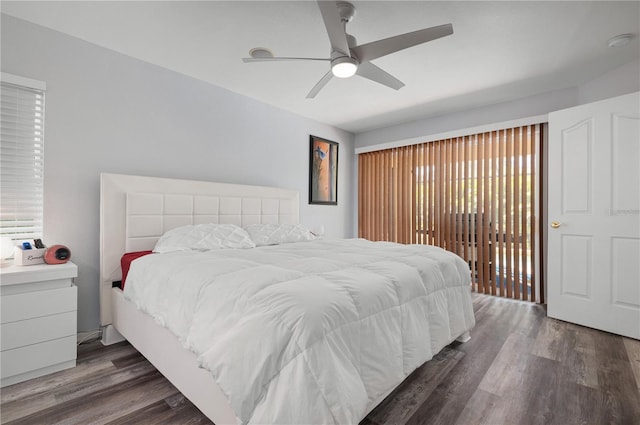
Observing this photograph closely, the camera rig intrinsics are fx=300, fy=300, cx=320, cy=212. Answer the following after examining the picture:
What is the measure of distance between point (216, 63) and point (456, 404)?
3.17 m

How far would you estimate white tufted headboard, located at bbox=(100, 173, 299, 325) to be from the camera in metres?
2.43

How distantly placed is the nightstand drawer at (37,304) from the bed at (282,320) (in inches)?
12.8

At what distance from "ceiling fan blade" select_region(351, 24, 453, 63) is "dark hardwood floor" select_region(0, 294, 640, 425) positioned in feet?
6.77

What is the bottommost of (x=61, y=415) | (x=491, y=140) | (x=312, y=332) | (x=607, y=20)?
(x=61, y=415)

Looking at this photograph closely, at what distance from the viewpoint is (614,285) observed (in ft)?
8.60

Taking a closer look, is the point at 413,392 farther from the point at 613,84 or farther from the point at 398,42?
the point at 613,84

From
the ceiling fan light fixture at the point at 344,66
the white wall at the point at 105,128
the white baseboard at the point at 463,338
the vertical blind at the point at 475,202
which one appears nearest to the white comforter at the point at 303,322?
the white baseboard at the point at 463,338

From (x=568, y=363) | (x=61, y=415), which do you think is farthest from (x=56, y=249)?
(x=568, y=363)

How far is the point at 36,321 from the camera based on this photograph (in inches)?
73.2

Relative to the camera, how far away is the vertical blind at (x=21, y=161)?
2.13 metres

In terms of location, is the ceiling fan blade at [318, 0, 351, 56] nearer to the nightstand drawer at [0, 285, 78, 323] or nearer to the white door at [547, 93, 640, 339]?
the nightstand drawer at [0, 285, 78, 323]

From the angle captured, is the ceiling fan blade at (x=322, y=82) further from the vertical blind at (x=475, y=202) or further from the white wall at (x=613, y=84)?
the white wall at (x=613, y=84)

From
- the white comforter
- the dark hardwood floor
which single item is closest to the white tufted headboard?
the white comforter

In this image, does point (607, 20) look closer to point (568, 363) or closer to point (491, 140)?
point (491, 140)
